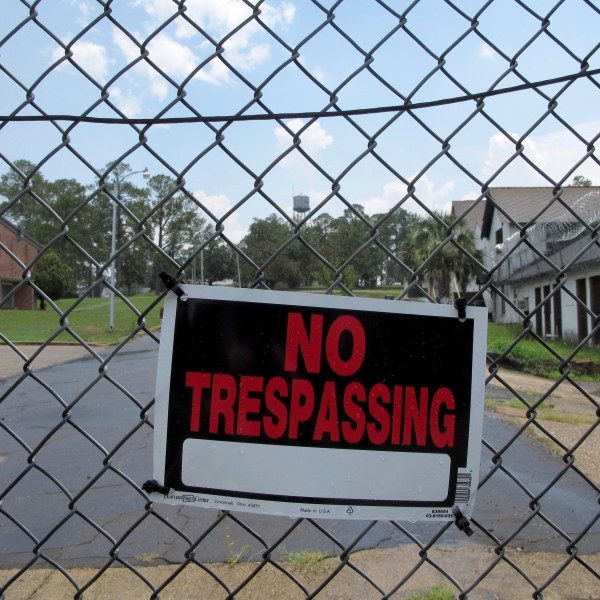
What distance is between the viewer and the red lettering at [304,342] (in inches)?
49.9

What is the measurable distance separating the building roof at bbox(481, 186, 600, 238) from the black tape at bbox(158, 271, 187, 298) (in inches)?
30.9

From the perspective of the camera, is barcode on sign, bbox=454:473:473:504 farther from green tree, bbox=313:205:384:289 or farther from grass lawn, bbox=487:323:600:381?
grass lawn, bbox=487:323:600:381

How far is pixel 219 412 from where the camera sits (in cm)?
127

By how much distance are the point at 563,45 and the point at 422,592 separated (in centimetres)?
260

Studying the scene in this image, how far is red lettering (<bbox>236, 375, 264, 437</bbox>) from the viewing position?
4.14ft

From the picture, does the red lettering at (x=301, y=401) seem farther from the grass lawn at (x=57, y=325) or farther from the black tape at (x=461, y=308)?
the grass lawn at (x=57, y=325)

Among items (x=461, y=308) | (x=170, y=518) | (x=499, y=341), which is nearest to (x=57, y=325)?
(x=499, y=341)

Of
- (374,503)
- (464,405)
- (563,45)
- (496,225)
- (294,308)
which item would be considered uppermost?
(496,225)

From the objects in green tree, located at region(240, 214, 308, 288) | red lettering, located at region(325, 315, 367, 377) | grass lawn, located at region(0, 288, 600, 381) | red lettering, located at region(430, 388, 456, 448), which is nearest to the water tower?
green tree, located at region(240, 214, 308, 288)

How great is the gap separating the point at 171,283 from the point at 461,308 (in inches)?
26.4

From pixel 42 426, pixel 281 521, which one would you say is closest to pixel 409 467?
pixel 281 521

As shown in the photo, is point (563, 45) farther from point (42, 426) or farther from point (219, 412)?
point (42, 426)

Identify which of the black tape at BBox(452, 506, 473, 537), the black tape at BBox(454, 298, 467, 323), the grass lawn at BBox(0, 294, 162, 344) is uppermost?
the black tape at BBox(454, 298, 467, 323)

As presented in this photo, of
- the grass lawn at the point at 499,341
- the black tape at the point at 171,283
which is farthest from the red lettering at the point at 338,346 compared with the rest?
the grass lawn at the point at 499,341
